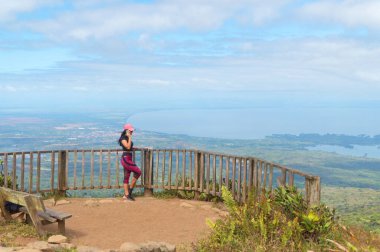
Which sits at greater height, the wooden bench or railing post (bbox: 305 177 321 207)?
railing post (bbox: 305 177 321 207)

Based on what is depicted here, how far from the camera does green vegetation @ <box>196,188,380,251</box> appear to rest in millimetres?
7328

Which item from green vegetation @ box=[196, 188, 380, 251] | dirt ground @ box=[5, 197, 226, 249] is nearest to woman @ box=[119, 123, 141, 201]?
dirt ground @ box=[5, 197, 226, 249]

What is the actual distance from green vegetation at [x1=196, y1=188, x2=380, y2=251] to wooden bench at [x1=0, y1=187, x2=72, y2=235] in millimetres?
3051

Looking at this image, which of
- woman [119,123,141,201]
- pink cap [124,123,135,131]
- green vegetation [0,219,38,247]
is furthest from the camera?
woman [119,123,141,201]

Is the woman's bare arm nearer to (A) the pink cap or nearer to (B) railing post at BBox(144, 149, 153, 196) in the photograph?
(A) the pink cap

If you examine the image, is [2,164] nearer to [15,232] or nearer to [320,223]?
[15,232]

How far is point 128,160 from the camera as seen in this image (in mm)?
13688

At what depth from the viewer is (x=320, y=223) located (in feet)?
26.0

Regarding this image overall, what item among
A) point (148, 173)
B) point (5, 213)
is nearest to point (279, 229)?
point (5, 213)

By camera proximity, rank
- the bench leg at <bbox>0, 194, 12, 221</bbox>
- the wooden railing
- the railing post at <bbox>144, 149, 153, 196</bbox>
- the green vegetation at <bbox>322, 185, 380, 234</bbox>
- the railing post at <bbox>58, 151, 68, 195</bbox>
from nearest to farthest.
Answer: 1. the bench leg at <bbox>0, 194, 12, 221</bbox>
2. the green vegetation at <bbox>322, 185, 380, 234</bbox>
3. the wooden railing
4. the railing post at <bbox>58, 151, 68, 195</bbox>
5. the railing post at <bbox>144, 149, 153, 196</bbox>

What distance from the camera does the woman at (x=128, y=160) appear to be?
13338mm

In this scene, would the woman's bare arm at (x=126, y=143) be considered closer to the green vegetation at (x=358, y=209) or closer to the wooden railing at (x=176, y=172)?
the wooden railing at (x=176, y=172)

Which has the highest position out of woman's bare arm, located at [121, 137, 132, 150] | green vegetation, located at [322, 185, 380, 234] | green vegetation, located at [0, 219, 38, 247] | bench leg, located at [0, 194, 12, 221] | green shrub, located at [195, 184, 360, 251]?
woman's bare arm, located at [121, 137, 132, 150]

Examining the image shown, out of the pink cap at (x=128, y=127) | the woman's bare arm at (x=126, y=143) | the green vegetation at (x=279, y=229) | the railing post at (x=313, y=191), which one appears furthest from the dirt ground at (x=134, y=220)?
the railing post at (x=313, y=191)
